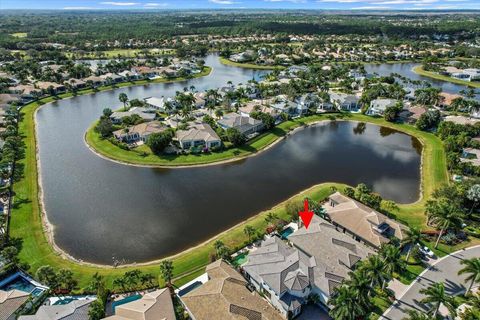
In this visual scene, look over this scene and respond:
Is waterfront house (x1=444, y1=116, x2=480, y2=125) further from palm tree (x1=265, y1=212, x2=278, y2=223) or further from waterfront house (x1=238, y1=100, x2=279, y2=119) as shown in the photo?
palm tree (x1=265, y1=212, x2=278, y2=223)

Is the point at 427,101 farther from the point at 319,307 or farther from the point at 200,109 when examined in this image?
the point at 319,307

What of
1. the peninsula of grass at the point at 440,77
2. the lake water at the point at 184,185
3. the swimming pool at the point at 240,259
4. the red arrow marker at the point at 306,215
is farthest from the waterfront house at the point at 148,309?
the peninsula of grass at the point at 440,77

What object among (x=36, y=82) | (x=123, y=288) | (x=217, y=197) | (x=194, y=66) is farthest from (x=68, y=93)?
(x=123, y=288)

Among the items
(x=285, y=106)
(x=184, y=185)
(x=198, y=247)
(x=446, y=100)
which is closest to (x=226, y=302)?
(x=198, y=247)

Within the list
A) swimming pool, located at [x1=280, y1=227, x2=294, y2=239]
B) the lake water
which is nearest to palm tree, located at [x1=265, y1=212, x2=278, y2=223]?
swimming pool, located at [x1=280, y1=227, x2=294, y2=239]

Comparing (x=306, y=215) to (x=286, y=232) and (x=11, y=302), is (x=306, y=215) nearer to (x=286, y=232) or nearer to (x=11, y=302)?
(x=286, y=232)

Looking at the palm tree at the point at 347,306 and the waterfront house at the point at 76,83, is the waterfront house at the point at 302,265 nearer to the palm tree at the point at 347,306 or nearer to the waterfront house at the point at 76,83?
the palm tree at the point at 347,306

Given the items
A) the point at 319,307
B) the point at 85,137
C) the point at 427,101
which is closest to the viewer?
the point at 319,307
